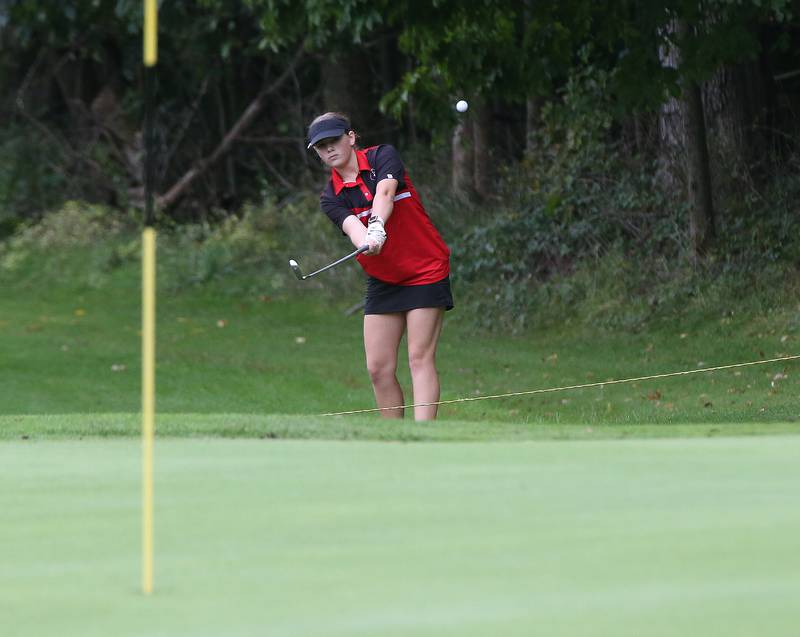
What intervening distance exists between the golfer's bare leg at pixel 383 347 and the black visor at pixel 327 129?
41.9 inches

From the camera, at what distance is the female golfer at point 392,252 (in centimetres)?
784

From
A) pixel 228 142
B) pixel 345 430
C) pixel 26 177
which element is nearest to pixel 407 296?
pixel 345 430

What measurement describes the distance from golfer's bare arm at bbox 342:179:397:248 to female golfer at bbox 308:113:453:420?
1 centimetres

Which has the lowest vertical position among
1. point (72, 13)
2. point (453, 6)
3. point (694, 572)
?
point (694, 572)

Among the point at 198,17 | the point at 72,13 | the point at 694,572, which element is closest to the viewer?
the point at 694,572

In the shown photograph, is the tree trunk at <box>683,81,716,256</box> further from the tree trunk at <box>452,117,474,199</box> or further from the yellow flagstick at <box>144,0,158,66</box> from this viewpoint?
the yellow flagstick at <box>144,0,158,66</box>

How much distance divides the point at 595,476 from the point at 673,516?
69cm

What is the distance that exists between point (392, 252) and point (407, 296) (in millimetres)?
264

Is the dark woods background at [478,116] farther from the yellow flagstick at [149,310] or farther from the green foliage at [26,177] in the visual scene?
the yellow flagstick at [149,310]

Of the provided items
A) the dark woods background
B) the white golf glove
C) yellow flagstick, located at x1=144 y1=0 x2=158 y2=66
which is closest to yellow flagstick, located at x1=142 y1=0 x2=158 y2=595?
yellow flagstick, located at x1=144 y1=0 x2=158 y2=66

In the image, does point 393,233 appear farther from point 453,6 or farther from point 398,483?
point 453,6

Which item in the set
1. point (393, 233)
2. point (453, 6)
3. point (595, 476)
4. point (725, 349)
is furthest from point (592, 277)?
point (595, 476)

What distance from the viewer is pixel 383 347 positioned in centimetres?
820

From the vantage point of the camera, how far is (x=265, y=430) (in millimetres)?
6133
